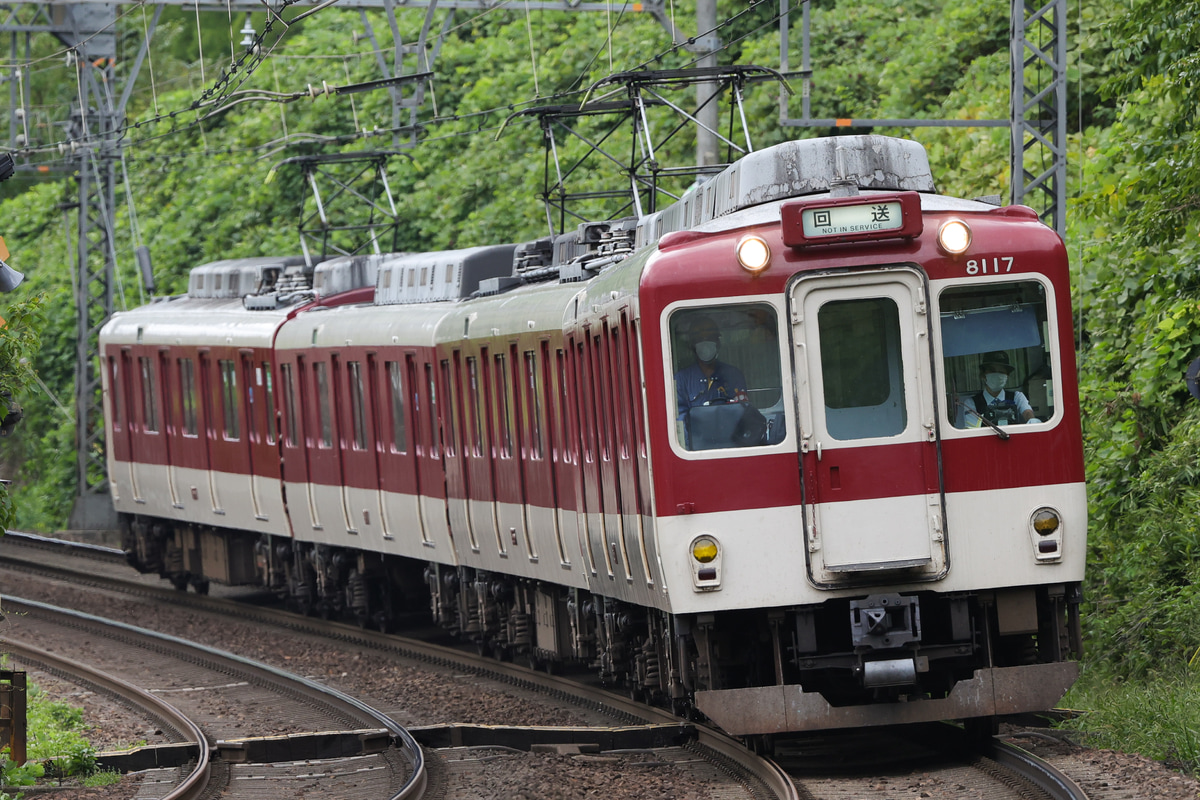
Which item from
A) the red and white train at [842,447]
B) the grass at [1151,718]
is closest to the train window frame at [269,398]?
the red and white train at [842,447]

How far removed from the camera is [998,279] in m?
10.1

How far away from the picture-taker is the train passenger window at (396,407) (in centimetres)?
1836

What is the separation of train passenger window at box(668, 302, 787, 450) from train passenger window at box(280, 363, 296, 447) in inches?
449

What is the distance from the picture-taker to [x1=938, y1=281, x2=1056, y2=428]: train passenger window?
10062mm

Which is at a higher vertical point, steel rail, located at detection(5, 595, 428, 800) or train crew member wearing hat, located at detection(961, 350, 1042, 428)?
train crew member wearing hat, located at detection(961, 350, 1042, 428)

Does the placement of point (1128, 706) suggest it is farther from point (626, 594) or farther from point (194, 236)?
point (194, 236)

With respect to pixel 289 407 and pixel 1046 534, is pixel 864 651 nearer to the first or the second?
pixel 1046 534

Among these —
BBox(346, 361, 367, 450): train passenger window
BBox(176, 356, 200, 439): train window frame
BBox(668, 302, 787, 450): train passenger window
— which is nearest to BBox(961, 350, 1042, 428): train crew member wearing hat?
BBox(668, 302, 787, 450): train passenger window

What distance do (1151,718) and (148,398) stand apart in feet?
55.0

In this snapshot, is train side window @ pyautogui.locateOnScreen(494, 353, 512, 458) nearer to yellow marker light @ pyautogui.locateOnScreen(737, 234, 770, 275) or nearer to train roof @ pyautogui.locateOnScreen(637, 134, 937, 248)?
train roof @ pyautogui.locateOnScreen(637, 134, 937, 248)

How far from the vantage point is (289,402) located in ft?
69.5

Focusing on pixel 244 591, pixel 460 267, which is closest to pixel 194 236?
pixel 244 591

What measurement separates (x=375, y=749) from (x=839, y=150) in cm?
457

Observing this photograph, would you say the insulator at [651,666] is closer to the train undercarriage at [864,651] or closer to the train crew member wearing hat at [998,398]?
the train undercarriage at [864,651]
